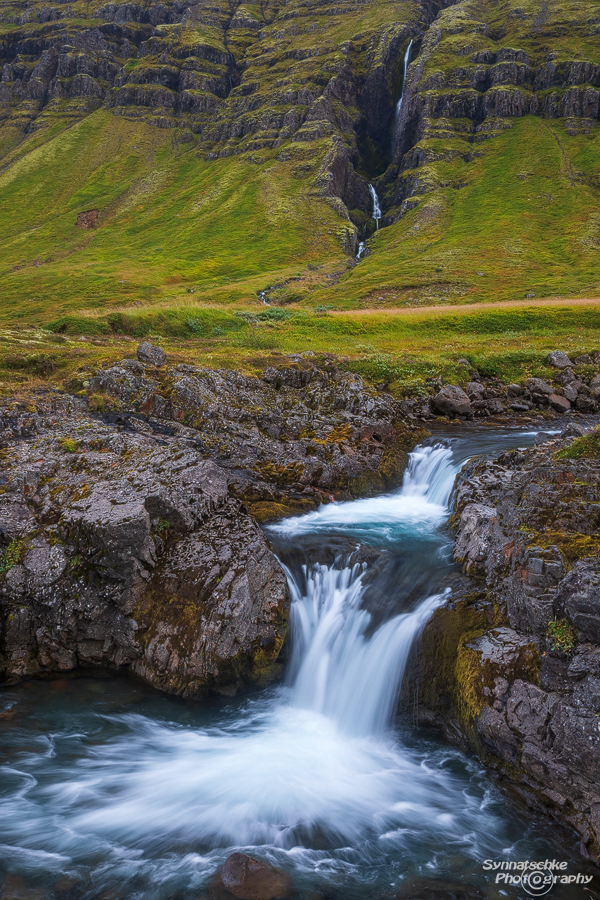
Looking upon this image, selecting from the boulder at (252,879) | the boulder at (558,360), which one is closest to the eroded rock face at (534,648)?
the boulder at (252,879)

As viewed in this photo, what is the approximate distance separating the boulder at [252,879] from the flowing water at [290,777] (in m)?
0.29

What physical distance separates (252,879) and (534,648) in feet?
21.4

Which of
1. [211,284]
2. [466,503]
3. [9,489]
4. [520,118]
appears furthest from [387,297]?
[520,118]

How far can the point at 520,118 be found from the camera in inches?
5187

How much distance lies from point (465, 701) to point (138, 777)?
731cm

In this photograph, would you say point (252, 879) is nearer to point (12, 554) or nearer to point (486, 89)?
point (12, 554)

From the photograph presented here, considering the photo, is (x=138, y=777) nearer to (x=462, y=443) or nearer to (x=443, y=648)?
(x=443, y=648)

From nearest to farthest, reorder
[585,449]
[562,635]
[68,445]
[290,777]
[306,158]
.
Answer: [562,635]
[290,777]
[585,449]
[68,445]
[306,158]

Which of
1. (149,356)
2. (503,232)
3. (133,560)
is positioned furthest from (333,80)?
(133,560)

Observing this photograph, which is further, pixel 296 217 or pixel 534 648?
pixel 296 217

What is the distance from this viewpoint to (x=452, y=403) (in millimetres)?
29531

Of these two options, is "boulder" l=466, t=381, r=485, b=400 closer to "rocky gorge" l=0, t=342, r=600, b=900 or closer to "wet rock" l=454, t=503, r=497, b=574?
"rocky gorge" l=0, t=342, r=600, b=900

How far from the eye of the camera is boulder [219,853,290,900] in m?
8.41

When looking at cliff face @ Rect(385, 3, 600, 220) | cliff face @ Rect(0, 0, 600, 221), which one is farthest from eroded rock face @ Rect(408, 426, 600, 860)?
cliff face @ Rect(0, 0, 600, 221)
